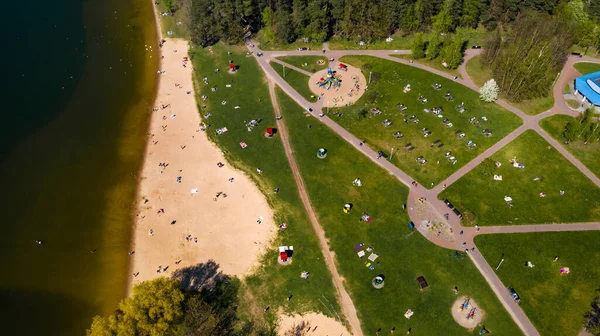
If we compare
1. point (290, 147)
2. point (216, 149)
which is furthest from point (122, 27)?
point (290, 147)

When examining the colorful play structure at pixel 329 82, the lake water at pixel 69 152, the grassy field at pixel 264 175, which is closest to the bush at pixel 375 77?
the colorful play structure at pixel 329 82

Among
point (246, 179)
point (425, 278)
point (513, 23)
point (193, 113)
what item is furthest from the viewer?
point (513, 23)

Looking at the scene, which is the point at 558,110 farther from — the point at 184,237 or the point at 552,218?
the point at 184,237

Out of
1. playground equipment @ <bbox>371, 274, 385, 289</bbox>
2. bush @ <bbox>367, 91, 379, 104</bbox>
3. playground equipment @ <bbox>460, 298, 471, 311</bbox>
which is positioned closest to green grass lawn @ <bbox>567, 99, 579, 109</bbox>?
bush @ <bbox>367, 91, 379, 104</bbox>

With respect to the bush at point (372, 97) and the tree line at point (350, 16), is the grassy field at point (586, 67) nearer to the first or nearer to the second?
the tree line at point (350, 16)

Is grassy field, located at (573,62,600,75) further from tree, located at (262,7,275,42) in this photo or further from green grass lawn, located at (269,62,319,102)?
tree, located at (262,7,275,42)
